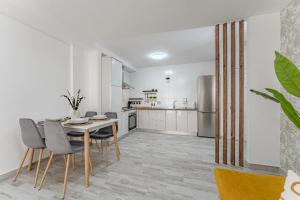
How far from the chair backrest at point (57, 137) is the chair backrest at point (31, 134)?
0.27 meters

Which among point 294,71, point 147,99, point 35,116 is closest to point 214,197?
point 294,71

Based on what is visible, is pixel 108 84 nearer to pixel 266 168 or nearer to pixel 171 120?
pixel 171 120

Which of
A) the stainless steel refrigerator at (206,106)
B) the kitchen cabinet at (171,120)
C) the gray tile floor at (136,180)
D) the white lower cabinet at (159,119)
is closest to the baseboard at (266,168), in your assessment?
the gray tile floor at (136,180)

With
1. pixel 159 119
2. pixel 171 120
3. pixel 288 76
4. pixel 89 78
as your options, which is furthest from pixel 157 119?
pixel 288 76

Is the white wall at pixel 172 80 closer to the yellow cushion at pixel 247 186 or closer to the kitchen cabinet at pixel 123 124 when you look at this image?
the kitchen cabinet at pixel 123 124

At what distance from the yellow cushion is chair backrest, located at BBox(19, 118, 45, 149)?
2.26 metres

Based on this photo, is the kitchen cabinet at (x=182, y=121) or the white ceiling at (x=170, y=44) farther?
the kitchen cabinet at (x=182, y=121)

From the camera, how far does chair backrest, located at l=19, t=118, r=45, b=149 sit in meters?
1.93

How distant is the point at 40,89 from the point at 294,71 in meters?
3.34

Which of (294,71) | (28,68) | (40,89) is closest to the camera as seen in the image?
(294,71)

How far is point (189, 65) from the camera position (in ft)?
17.5

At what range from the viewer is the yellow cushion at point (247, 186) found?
2.68 ft

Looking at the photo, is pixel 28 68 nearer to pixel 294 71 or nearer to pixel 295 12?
pixel 294 71

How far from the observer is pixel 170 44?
3465 mm
